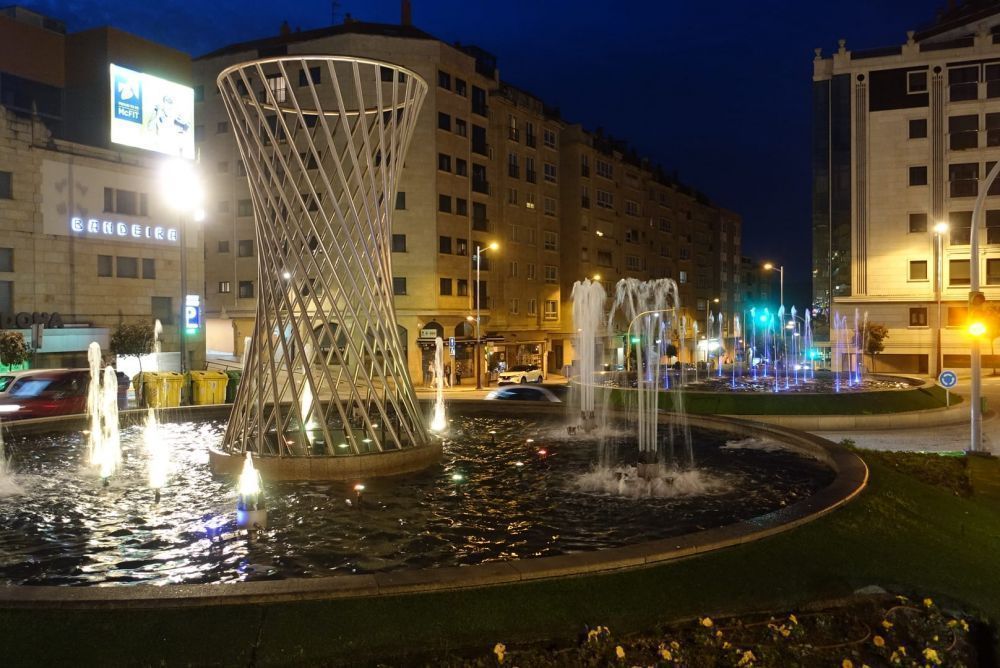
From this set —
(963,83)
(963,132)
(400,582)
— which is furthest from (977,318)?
(963,83)

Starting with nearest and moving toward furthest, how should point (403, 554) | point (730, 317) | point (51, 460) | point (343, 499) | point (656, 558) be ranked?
point (656, 558)
point (403, 554)
point (343, 499)
point (51, 460)
point (730, 317)

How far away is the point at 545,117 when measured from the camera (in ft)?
175

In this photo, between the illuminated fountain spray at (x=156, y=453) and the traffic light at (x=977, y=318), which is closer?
the illuminated fountain spray at (x=156, y=453)

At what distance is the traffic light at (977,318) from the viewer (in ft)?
44.5

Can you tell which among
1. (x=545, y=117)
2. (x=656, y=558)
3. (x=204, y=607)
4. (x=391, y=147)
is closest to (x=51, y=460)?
(x=391, y=147)

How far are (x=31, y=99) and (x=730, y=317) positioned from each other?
235 ft

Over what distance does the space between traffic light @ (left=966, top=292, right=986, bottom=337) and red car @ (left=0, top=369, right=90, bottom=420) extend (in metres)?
18.2

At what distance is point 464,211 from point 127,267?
1826cm

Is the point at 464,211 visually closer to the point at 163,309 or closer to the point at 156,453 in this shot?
the point at 163,309

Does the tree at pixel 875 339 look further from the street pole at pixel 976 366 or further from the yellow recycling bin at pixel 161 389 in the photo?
the yellow recycling bin at pixel 161 389

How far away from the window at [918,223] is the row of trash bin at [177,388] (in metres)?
37.1

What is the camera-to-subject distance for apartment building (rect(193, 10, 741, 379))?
4291 centimetres

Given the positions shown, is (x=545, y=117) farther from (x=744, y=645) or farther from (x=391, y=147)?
(x=744, y=645)

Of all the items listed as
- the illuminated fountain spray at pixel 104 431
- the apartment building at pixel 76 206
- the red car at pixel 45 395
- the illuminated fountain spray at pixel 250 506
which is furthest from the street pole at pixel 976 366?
the apartment building at pixel 76 206
